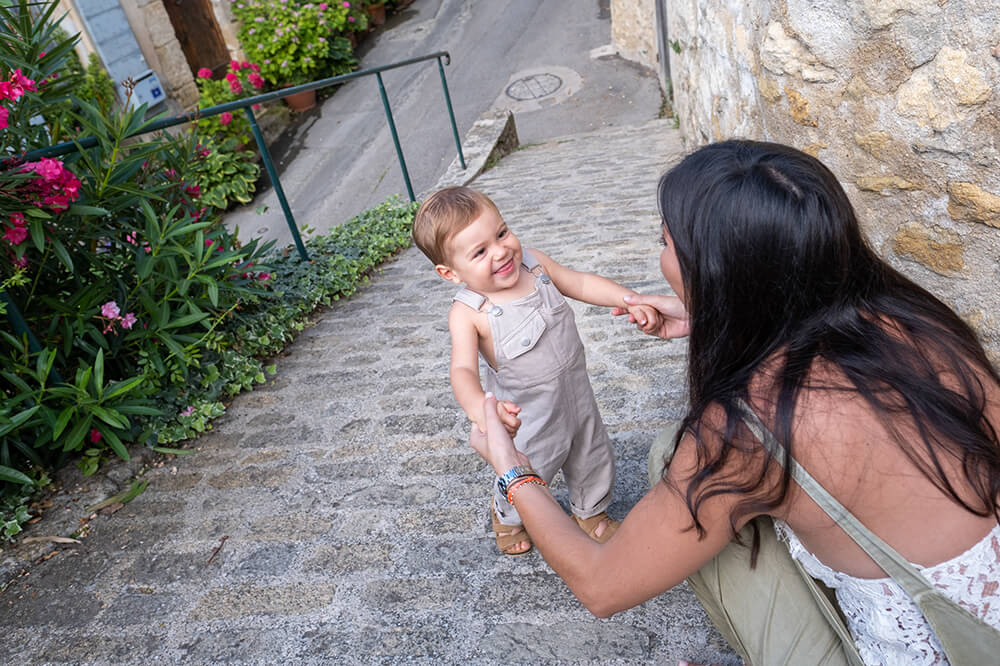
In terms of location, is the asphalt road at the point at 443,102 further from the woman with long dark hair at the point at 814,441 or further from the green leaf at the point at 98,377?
the woman with long dark hair at the point at 814,441

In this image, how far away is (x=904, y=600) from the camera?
94 cm

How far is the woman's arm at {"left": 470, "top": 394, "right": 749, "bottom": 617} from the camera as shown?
98cm

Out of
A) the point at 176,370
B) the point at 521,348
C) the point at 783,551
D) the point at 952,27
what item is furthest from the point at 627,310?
the point at 176,370

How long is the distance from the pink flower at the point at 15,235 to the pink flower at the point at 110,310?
0.36 meters

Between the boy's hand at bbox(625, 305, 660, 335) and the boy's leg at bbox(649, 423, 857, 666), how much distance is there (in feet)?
1.96

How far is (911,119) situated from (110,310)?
2.53m

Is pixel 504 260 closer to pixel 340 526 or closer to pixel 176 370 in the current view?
pixel 340 526

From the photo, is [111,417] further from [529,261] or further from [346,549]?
[529,261]

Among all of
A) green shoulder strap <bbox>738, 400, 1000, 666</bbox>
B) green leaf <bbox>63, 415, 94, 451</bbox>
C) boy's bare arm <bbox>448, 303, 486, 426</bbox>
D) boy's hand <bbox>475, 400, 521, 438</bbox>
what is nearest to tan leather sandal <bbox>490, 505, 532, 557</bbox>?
boy's bare arm <bbox>448, 303, 486, 426</bbox>

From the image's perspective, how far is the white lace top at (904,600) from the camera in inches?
35.7

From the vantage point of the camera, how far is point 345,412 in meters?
2.51

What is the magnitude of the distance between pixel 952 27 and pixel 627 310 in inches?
34.7

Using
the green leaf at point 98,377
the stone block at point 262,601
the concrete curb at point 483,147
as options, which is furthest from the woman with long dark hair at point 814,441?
the concrete curb at point 483,147

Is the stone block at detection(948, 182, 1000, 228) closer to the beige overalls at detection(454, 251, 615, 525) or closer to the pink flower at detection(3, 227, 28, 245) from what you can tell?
the beige overalls at detection(454, 251, 615, 525)
